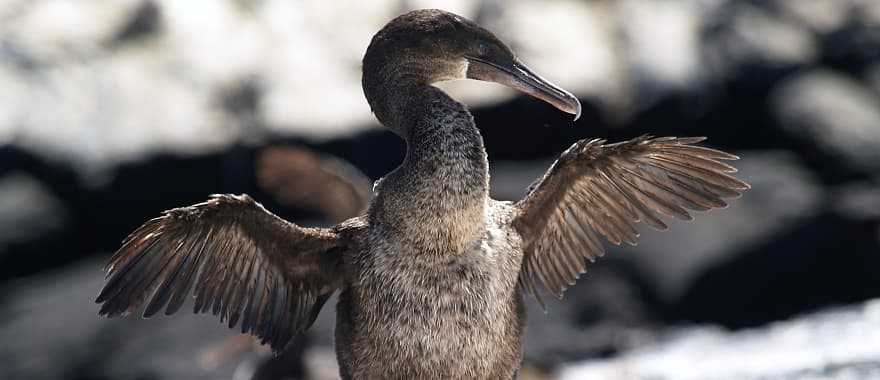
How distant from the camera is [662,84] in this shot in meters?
7.96

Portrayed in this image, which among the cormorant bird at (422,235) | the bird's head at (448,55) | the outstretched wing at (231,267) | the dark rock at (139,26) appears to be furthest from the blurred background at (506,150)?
the bird's head at (448,55)

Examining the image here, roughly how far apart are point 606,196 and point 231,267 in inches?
49.2

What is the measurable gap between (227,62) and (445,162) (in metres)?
4.45

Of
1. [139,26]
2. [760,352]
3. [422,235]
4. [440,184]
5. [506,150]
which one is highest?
[506,150]

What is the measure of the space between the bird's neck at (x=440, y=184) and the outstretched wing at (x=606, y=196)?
0.37 metres

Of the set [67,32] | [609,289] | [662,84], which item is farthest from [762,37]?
[67,32]

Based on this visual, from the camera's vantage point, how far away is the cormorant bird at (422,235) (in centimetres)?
342

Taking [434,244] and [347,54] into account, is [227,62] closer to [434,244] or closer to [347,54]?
[347,54]

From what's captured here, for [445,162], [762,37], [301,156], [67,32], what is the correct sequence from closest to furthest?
1. [445,162]
2. [301,156]
3. [67,32]
4. [762,37]

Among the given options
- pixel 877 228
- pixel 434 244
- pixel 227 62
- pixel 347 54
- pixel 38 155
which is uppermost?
pixel 877 228

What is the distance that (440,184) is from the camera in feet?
11.1

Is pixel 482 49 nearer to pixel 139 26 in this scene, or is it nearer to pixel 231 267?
pixel 231 267

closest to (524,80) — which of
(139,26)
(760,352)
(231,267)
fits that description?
(231,267)

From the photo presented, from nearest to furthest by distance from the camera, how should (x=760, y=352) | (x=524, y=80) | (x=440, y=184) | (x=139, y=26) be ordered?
(x=440, y=184) < (x=524, y=80) < (x=760, y=352) < (x=139, y=26)
